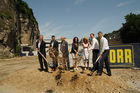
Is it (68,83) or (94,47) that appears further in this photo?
(94,47)

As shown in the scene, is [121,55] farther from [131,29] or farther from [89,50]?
[131,29]

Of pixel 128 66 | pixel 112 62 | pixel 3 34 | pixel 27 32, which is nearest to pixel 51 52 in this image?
pixel 112 62

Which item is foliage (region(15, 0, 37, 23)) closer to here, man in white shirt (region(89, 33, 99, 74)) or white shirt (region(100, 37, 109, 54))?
Answer: man in white shirt (region(89, 33, 99, 74))

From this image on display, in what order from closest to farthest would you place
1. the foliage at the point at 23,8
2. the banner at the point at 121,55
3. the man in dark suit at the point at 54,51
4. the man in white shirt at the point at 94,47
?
the man in white shirt at the point at 94,47
the man in dark suit at the point at 54,51
the banner at the point at 121,55
the foliage at the point at 23,8

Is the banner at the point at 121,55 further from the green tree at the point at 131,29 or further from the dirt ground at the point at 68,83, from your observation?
the green tree at the point at 131,29

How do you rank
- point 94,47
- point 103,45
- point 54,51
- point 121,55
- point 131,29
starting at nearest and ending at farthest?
point 103,45, point 94,47, point 54,51, point 121,55, point 131,29

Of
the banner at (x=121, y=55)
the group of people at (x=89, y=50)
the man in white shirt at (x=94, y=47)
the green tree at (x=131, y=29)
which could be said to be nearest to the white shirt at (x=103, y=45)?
the group of people at (x=89, y=50)

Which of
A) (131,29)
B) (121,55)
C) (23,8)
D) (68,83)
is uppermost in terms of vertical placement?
(23,8)

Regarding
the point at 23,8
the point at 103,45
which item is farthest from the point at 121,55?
the point at 23,8

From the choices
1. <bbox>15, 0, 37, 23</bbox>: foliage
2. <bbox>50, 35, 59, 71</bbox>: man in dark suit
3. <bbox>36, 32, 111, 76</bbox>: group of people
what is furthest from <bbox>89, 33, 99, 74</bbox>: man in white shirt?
<bbox>15, 0, 37, 23</bbox>: foliage

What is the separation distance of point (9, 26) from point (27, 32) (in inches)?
1013

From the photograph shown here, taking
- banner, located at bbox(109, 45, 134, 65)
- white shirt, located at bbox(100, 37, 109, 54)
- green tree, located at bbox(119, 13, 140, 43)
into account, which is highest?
green tree, located at bbox(119, 13, 140, 43)

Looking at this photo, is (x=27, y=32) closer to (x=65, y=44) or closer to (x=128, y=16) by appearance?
(x=128, y=16)

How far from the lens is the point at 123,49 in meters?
8.97
